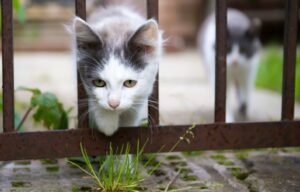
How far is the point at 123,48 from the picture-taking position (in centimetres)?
222

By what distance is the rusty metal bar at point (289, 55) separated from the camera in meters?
2.37

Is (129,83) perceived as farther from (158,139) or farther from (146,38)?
(158,139)

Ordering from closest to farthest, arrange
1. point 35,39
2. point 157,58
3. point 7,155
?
point 7,155 → point 157,58 → point 35,39

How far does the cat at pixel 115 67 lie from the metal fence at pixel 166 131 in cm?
8

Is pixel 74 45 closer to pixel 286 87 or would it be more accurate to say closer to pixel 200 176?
pixel 200 176

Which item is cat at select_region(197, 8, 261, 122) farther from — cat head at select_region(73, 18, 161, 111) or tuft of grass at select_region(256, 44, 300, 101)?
cat head at select_region(73, 18, 161, 111)

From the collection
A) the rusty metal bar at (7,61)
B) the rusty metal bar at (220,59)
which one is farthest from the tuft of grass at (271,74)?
the rusty metal bar at (7,61)

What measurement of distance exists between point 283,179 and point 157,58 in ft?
2.66

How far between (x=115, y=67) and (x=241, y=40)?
8.38 ft

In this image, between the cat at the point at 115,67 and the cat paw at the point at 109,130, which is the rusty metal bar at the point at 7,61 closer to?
the cat at the point at 115,67

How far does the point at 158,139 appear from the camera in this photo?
2359mm

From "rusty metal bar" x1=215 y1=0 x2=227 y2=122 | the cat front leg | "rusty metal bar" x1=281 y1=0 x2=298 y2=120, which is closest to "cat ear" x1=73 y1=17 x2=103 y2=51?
"rusty metal bar" x1=215 y1=0 x2=227 y2=122

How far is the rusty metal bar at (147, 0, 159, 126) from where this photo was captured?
7.38ft

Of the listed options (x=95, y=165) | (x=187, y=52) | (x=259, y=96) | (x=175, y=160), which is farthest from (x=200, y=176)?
(x=187, y=52)
